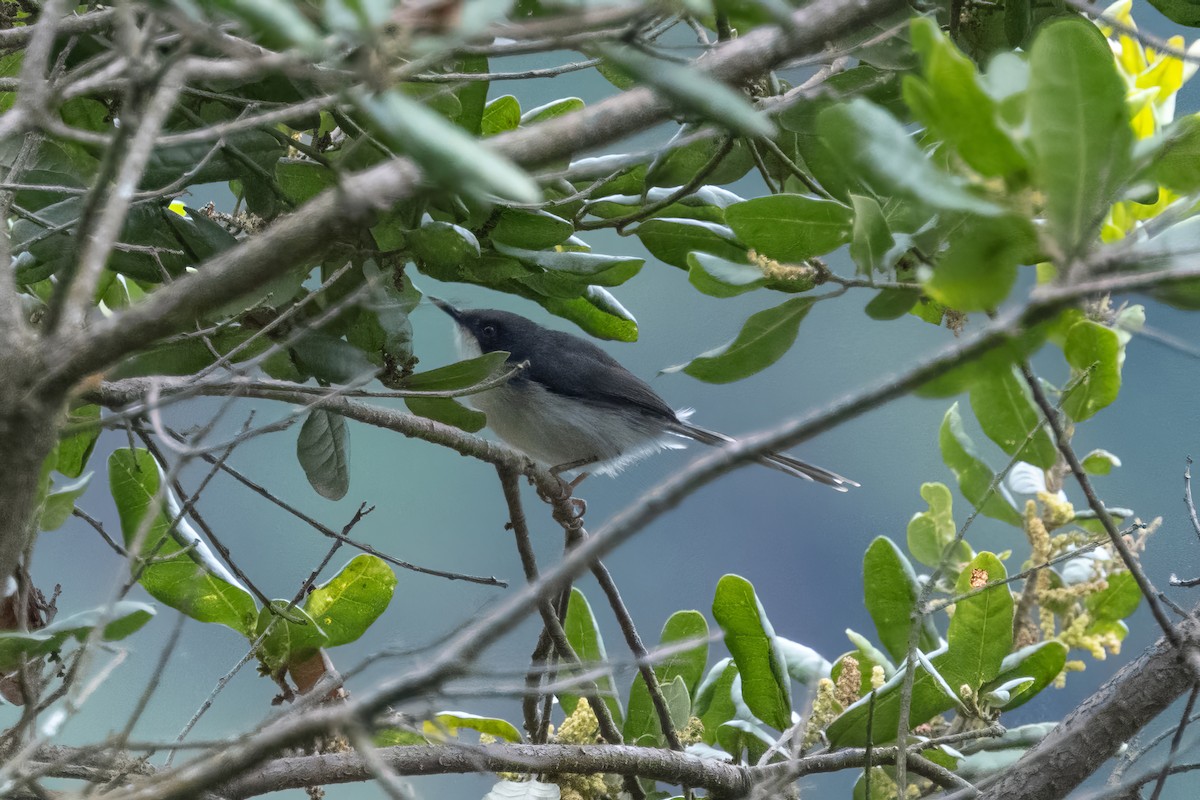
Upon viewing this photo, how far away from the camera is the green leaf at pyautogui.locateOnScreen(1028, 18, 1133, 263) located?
66 centimetres

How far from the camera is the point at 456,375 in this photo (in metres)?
1.59

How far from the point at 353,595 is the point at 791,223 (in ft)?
2.80

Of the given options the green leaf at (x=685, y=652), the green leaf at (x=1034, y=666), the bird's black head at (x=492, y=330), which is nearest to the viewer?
the green leaf at (x=1034, y=666)

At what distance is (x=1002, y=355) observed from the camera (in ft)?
2.21

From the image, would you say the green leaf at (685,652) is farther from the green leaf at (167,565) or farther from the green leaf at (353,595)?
the green leaf at (167,565)

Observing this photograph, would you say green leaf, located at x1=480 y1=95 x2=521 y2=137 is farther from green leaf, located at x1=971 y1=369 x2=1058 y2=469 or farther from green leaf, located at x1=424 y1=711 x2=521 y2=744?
green leaf, located at x1=424 y1=711 x2=521 y2=744

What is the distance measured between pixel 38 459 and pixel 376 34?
1.45 feet

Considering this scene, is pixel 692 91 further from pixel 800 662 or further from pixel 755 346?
pixel 800 662

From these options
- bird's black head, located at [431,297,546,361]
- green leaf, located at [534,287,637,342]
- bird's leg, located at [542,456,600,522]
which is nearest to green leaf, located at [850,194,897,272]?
green leaf, located at [534,287,637,342]

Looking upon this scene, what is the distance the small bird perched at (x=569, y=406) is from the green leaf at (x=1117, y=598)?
0.83 metres

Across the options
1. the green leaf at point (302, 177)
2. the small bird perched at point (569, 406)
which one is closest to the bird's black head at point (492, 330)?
the small bird perched at point (569, 406)

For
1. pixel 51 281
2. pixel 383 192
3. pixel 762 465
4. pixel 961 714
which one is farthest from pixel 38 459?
pixel 762 465

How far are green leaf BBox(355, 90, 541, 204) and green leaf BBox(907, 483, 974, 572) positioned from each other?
5.72 ft

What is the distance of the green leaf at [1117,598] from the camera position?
73.7 inches
